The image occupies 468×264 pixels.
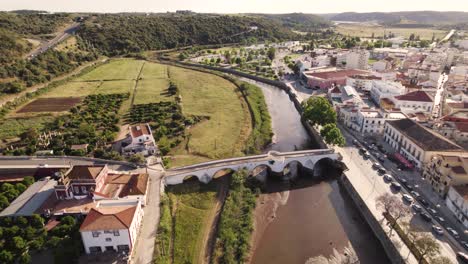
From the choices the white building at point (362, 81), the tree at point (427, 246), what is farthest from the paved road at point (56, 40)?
the tree at point (427, 246)

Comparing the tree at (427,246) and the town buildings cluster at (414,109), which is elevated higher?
the town buildings cluster at (414,109)

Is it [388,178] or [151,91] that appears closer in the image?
[388,178]

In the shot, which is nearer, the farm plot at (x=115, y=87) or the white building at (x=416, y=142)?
the white building at (x=416, y=142)

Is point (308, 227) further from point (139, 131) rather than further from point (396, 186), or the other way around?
point (139, 131)

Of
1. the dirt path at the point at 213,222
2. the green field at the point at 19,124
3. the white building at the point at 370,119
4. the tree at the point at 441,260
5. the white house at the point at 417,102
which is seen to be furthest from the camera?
the white house at the point at 417,102

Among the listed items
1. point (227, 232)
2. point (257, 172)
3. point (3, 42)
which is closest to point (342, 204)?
point (257, 172)

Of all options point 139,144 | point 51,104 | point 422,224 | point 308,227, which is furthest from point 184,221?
point 51,104

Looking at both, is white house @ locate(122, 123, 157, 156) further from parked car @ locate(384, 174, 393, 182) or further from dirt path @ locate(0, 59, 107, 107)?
dirt path @ locate(0, 59, 107, 107)

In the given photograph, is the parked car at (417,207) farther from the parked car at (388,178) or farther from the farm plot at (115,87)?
the farm plot at (115,87)
